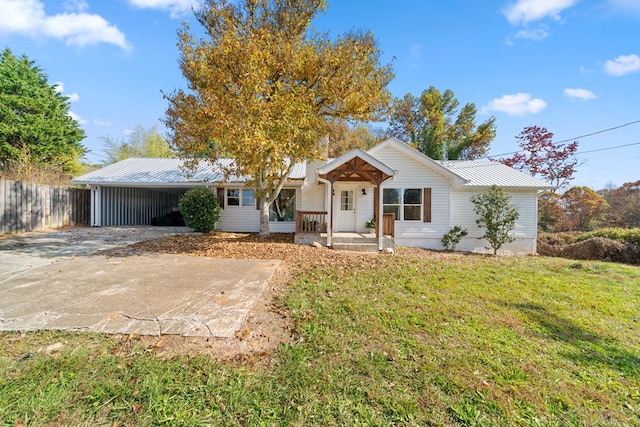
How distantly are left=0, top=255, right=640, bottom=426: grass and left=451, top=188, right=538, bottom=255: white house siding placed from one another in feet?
24.8

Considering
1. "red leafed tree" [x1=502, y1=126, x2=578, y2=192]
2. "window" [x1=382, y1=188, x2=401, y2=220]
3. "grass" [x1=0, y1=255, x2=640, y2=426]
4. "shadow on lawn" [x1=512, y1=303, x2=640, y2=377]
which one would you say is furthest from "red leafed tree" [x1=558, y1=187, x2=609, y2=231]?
"shadow on lawn" [x1=512, y1=303, x2=640, y2=377]

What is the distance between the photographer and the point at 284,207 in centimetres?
1350

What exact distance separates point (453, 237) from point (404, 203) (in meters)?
2.54

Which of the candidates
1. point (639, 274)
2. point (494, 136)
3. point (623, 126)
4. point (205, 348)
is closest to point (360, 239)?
point (205, 348)

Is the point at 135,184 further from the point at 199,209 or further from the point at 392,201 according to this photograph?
the point at 392,201

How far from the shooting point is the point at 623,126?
13070 millimetres

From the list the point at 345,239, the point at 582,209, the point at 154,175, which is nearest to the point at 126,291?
the point at 345,239

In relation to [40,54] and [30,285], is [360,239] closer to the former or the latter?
[30,285]

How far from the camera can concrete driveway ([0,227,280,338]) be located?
360cm

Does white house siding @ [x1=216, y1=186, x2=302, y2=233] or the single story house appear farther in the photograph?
white house siding @ [x1=216, y1=186, x2=302, y2=233]

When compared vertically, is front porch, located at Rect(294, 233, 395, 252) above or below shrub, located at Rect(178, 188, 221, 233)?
below

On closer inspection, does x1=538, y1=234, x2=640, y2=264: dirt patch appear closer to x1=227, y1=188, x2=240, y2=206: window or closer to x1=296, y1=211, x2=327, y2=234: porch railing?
x1=296, y1=211, x2=327, y2=234: porch railing

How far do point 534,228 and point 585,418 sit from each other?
12.2 meters

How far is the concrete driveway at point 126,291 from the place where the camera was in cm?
360
